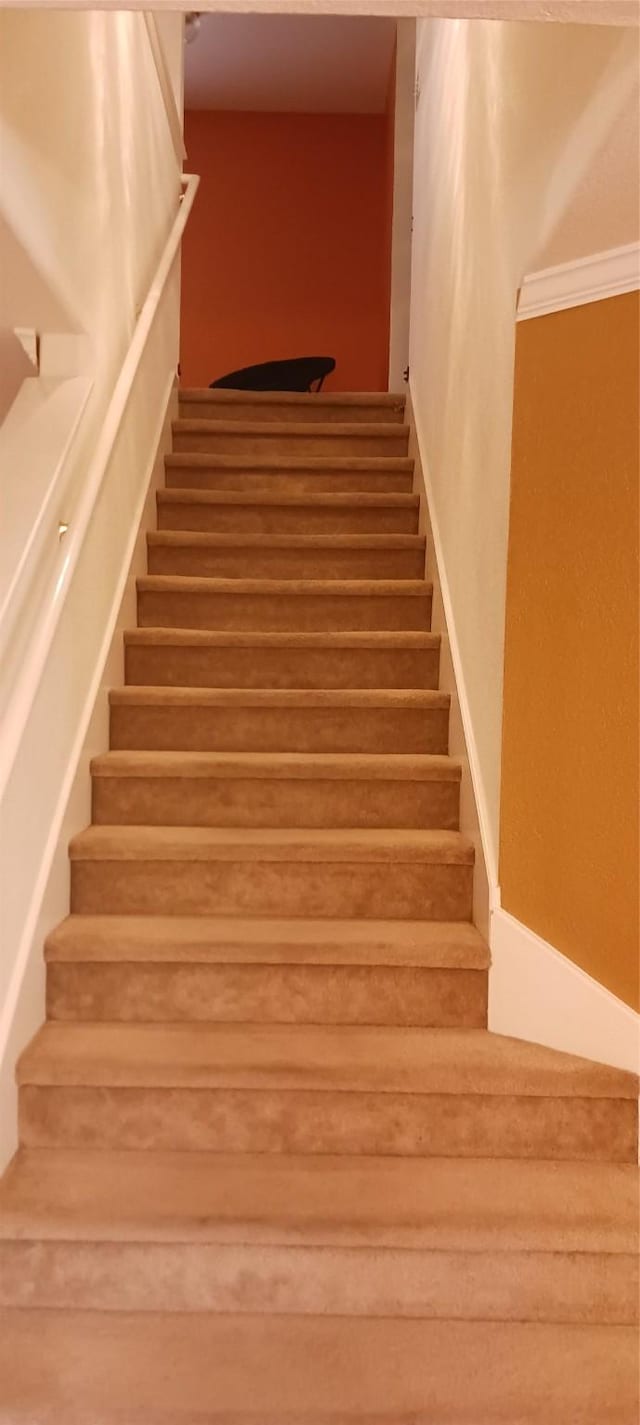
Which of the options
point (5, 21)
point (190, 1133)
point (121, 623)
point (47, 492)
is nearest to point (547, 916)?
point (190, 1133)

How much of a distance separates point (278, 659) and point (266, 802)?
0.61 meters

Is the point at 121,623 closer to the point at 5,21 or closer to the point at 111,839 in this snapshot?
the point at 111,839

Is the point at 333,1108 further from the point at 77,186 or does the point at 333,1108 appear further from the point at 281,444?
the point at 281,444

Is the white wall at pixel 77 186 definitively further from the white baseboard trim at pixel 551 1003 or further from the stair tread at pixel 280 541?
the white baseboard trim at pixel 551 1003

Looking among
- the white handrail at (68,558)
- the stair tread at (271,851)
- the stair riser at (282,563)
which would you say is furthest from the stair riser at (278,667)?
the stair tread at (271,851)

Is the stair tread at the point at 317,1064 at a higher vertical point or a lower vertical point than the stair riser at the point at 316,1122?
higher

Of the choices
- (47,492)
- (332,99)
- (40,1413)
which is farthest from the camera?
(332,99)

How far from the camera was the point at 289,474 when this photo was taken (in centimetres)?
386

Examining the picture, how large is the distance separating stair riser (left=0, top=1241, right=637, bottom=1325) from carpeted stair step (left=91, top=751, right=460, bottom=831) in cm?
113

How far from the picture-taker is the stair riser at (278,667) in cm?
305

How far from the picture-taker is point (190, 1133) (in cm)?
191

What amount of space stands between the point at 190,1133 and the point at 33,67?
2181 millimetres

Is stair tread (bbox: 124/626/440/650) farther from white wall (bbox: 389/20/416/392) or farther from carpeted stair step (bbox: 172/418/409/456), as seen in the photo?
white wall (bbox: 389/20/416/392)

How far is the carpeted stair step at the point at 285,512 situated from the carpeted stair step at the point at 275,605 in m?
0.46
